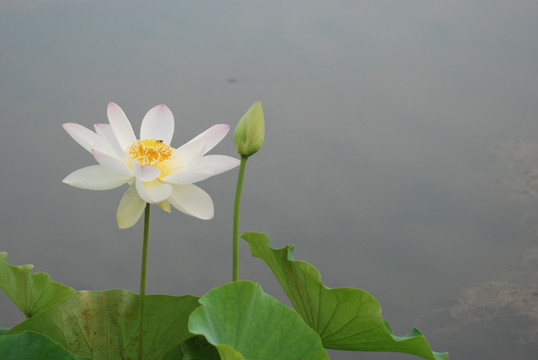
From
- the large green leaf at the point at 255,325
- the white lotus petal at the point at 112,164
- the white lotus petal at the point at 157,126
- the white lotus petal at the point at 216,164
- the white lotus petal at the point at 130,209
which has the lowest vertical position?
the large green leaf at the point at 255,325

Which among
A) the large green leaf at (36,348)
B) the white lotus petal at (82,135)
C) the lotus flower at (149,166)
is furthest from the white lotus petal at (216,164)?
the large green leaf at (36,348)

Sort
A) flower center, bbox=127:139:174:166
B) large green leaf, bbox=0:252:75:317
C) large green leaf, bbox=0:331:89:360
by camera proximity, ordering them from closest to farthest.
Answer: large green leaf, bbox=0:331:89:360 < flower center, bbox=127:139:174:166 < large green leaf, bbox=0:252:75:317

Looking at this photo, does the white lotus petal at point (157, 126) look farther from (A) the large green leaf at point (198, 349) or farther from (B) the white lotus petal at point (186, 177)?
(A) the large green leaf at point (198, 349)

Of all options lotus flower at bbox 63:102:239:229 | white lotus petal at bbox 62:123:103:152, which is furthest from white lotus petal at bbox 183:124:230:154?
white lotus petal at bbox 62:123:103:152

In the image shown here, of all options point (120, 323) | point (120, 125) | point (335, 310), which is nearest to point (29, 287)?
point (120, 323)

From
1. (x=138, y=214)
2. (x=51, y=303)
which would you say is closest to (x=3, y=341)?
(x=138, y=214)

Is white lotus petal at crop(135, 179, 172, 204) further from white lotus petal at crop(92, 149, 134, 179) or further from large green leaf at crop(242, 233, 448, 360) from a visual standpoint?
large green leaf at crop(242, 233, 448, 360)

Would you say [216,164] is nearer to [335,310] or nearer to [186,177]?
[186,177]
